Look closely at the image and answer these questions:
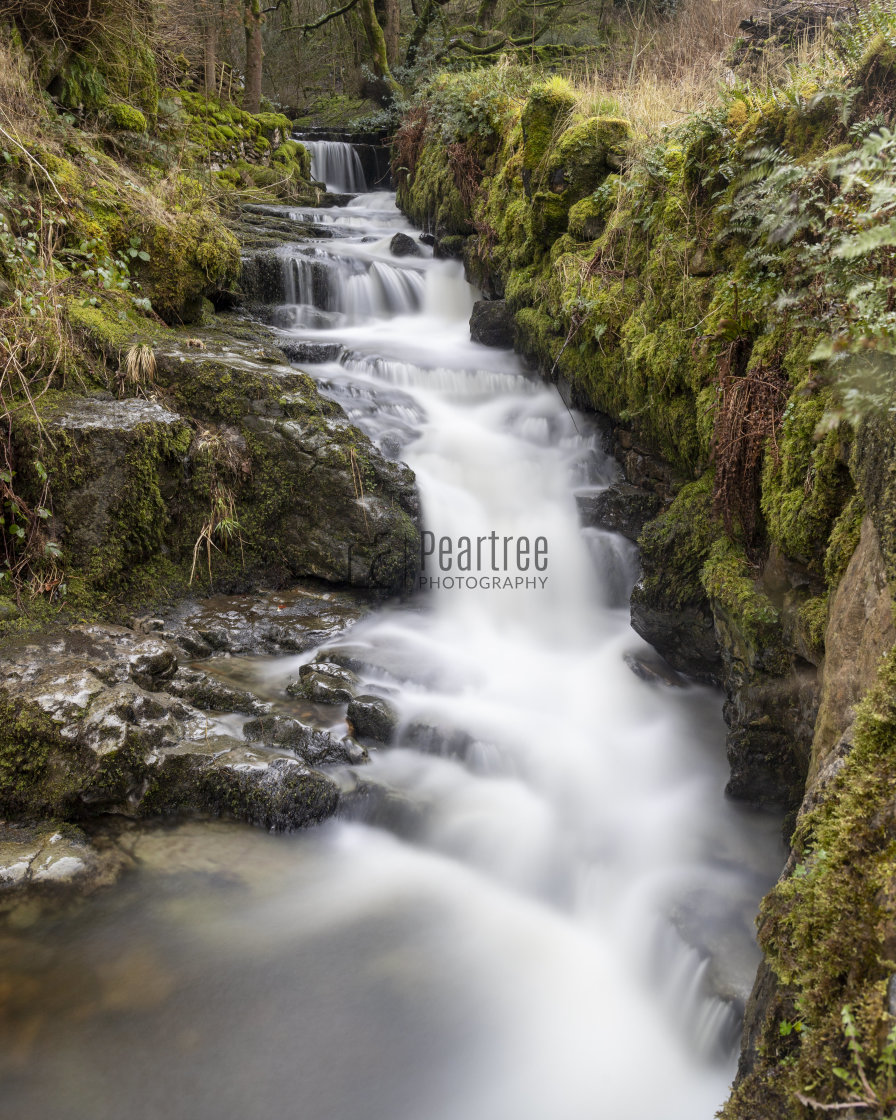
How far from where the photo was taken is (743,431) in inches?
155

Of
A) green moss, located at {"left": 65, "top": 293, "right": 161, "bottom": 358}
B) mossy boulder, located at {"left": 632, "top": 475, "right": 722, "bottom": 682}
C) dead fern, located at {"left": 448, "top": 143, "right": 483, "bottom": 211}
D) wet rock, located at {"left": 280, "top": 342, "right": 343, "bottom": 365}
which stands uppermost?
dead fern, located at {"left": 448, "top": 143, "right": 483, "bottom": 211}

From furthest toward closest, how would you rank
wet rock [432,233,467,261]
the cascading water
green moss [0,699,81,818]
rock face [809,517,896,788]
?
the cascading water → wet rock [432,233,467,261] → green moss [0,699,81,818] → rock face [809,517,896,788]

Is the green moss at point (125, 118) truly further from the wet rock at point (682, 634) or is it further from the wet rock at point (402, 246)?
the wet rock at point (682, 634)

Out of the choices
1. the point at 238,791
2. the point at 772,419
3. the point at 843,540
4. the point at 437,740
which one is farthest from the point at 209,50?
the point at 843,540

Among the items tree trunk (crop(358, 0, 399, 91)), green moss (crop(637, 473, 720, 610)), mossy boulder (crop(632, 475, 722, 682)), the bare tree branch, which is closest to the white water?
mossy boulder (crop(632, 475, 722, 682))

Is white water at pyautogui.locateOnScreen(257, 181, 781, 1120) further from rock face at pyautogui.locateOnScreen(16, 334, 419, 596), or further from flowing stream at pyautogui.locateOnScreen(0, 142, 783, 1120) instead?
rock face at pyautogui.locateOnScreen(16, 334, 419, 596)

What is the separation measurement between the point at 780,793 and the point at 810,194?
3.14m

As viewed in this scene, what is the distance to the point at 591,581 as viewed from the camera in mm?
5824

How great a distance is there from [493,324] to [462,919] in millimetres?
6525

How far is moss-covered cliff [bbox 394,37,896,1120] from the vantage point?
1714 mm

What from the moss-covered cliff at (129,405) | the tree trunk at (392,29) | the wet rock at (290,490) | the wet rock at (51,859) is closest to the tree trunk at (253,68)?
the tree trunk at (392,29)

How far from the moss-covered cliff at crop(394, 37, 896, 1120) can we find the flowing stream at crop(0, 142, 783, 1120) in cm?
66

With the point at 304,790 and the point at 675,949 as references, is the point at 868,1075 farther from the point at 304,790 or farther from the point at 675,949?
the point at 304,790

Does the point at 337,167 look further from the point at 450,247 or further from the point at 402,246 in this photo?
the point at 450,247
